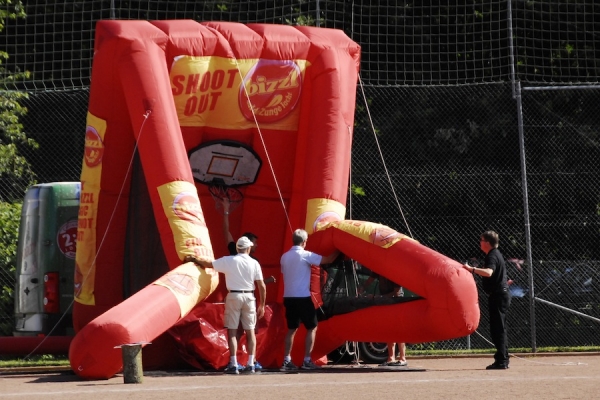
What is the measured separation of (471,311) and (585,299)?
6192 mm

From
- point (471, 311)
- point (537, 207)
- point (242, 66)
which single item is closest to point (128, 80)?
point (242, 66)

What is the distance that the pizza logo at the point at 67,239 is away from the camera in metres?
14.7

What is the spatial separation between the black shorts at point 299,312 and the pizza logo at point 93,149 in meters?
2.69

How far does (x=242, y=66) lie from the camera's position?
44.7ft

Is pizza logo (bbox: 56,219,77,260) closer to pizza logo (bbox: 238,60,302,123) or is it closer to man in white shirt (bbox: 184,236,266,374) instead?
pizza logo (bbox: 238,60,302,123)

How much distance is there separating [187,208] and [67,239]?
120 inches

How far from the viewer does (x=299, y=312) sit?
12.2m

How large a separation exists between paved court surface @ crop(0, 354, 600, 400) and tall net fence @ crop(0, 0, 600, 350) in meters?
6.66

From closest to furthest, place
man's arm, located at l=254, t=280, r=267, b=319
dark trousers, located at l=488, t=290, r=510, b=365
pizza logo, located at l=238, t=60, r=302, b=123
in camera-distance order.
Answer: man's arm, located at l=254, t=280, r=267, b=319 < dark trousers, located at l=488, t=290, r=510, b=365 < pizza logo, located at l=238, t=60, r=302, b=123

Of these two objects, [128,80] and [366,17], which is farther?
[366,17]

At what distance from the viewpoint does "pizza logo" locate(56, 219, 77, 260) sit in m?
14.7

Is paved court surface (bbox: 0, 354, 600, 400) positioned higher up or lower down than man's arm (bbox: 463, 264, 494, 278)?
lower down

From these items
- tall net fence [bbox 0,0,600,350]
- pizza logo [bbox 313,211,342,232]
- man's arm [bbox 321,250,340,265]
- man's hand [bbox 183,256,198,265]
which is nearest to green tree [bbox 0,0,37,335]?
tall net fence [bbox 0,0,600,350]

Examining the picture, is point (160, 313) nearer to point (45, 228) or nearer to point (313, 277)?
point (313, 277)
